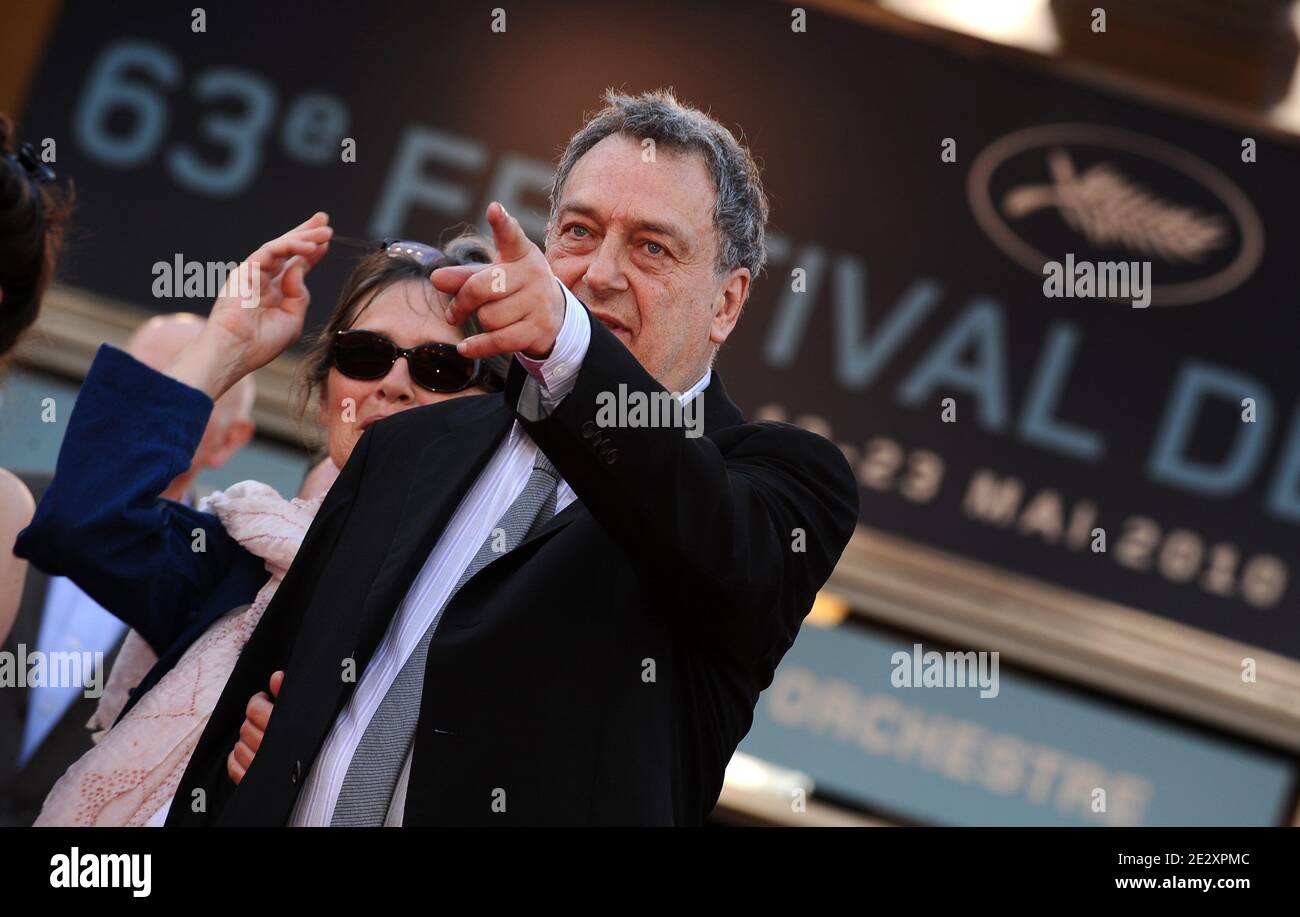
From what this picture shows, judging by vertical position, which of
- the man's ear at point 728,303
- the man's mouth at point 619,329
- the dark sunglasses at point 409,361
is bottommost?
the dark sunglasses at point 409,361

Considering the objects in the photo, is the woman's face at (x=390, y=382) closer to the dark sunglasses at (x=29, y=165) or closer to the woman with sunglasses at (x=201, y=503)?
the woman with sunglasses at (x=201, y=503)

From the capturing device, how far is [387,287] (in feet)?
7.57

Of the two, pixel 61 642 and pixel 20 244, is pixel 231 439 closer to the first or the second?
pixel 61 642

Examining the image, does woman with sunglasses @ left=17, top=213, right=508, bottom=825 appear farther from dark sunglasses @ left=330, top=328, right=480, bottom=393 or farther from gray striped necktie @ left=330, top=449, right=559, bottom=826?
gray striped necktie @ left=330, top=449, right=559, bottom=826

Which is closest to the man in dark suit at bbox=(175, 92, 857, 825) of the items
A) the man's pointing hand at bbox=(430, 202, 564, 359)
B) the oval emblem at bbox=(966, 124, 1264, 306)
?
the man's pointing hand at bbox=(430, 202, 564, 359)

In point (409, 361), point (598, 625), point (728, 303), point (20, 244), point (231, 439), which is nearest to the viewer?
point (598, 625)

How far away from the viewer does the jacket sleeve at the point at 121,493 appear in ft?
6.44

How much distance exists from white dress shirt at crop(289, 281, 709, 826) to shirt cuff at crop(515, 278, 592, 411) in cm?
31

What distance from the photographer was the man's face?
1795mm

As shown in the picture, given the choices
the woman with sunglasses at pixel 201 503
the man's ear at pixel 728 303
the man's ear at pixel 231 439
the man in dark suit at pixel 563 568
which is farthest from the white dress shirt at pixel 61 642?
the man's ear at pixel 728 303

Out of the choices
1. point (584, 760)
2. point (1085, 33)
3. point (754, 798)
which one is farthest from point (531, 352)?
point (1085, 33)

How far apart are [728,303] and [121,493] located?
2.59 ft

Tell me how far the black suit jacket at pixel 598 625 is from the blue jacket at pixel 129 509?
393mm

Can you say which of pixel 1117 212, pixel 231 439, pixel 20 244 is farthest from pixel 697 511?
pixel 1117 212
